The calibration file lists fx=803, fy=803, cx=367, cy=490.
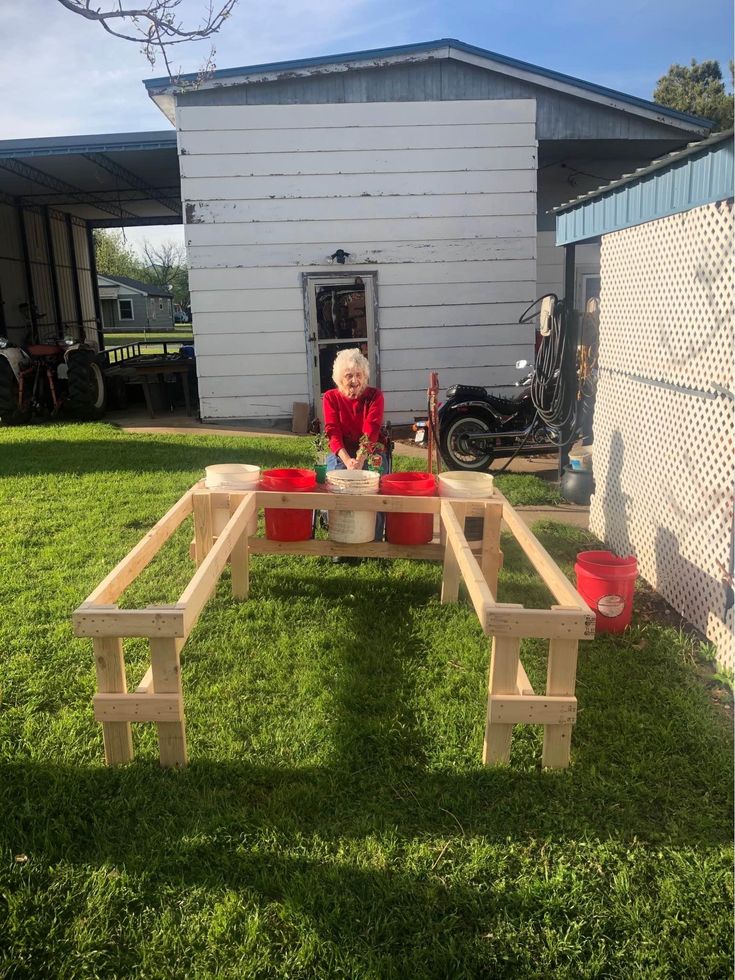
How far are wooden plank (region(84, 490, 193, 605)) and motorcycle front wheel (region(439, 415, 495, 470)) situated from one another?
179 inches

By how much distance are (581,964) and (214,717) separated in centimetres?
187

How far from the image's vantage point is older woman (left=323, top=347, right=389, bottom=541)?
5668mm

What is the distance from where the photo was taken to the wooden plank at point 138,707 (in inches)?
122

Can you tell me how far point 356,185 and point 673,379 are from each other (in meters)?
7.23

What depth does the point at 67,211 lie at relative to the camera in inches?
898

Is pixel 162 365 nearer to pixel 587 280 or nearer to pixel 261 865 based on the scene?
pixel 587 280

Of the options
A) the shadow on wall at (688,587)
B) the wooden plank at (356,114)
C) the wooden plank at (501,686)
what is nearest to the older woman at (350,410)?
the shadow on wall at (688,587)

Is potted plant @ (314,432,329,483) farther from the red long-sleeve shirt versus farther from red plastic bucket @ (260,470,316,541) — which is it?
red plastic bucket @ (260,470,316,541)

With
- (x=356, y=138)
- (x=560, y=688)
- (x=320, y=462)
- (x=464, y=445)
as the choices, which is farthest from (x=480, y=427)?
(x=560, y=688)

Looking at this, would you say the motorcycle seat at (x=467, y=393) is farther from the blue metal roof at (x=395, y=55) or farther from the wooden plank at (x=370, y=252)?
the blue metal roof at (x=395, y=55)

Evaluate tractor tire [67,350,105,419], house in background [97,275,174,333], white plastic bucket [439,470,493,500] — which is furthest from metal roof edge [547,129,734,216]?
house in background [97,275,174,333]

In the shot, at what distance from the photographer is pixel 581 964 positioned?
228 centimetres

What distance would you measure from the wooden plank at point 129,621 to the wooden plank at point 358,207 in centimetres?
872

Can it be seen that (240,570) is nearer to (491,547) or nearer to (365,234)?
(491,547)
